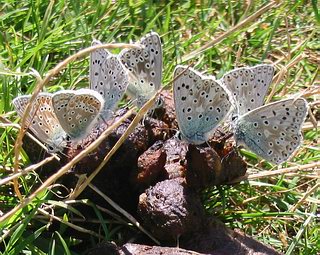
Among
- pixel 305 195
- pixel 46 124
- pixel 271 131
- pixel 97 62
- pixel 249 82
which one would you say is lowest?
pixel 305 195

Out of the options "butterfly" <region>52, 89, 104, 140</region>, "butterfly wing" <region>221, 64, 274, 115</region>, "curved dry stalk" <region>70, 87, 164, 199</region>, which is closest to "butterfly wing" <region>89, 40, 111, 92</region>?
"butterfly" <region>52, 89, 104, 140</region>

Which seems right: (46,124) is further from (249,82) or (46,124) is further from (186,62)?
(186,62)

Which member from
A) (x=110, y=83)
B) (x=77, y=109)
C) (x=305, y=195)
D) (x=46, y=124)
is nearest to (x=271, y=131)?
(x=305, y=195)

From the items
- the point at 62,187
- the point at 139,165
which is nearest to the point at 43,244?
the point at 62,187

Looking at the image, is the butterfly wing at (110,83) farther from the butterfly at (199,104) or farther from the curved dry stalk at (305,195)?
the curved dry stalk at (305,195)

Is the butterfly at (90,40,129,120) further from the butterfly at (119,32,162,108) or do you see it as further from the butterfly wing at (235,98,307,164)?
the butterfly wing at (235,98,307,164)

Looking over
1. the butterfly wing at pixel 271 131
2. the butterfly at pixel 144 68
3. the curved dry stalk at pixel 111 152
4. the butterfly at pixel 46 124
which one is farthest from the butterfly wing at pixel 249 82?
the butterfly at pixel 46 124
